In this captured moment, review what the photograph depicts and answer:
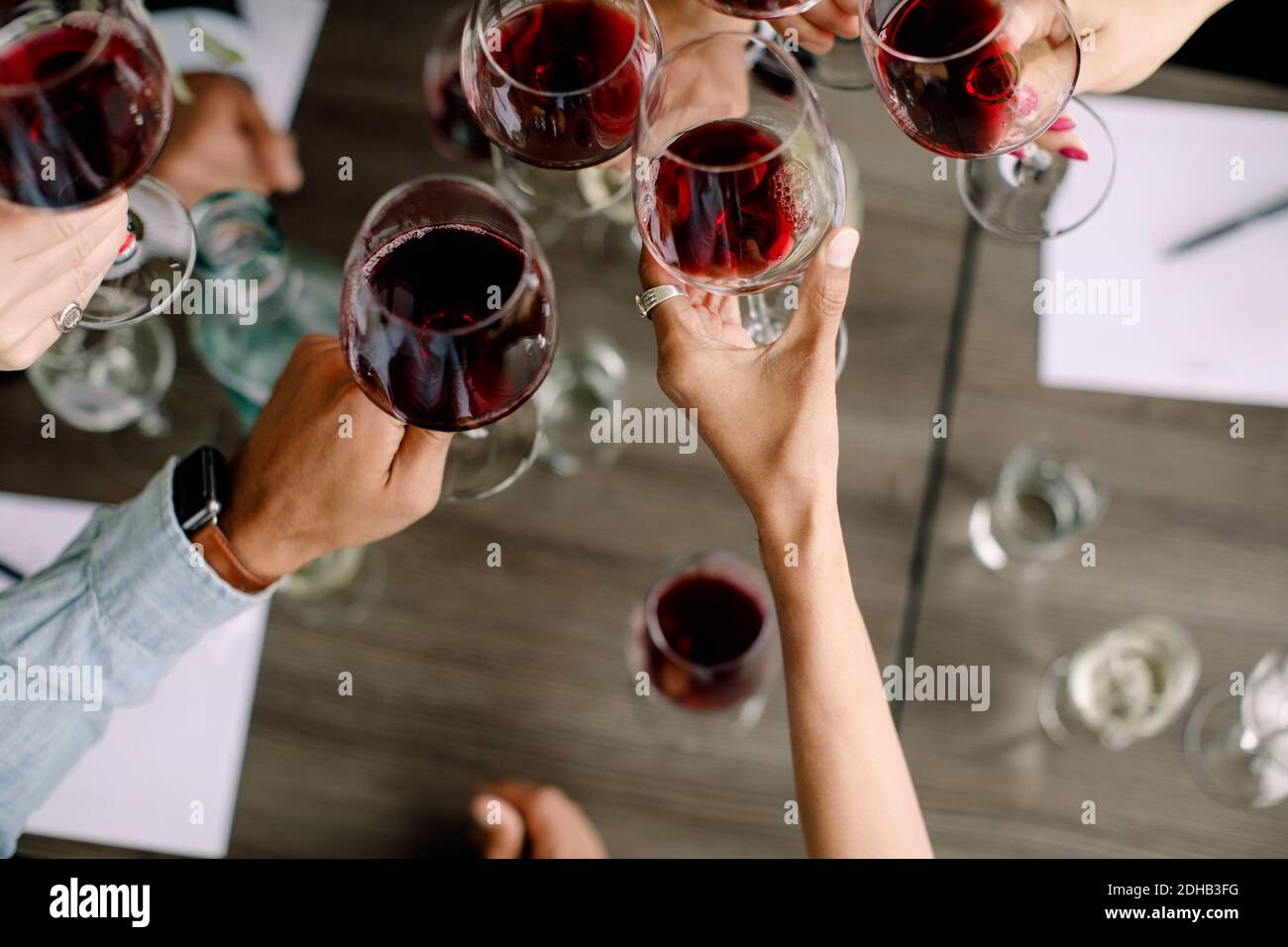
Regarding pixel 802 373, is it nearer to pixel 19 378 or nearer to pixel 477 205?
pixel 477 205

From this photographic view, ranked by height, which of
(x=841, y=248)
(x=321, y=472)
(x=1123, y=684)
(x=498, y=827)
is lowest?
(x=498, y=827)

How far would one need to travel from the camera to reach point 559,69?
0.87 metres

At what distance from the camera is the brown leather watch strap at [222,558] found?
0.90m

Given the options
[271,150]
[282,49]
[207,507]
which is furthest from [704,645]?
[282,49]

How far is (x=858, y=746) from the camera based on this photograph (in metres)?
0.83

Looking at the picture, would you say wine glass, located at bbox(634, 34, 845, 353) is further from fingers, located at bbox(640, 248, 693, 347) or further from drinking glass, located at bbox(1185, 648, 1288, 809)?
drinking glass, located at bbox(1185, 648, 1288, 809)

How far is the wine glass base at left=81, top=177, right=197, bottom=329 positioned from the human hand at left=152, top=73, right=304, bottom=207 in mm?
100

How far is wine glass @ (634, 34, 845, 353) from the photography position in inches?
29.3

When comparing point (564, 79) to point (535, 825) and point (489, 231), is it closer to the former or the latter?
point (489, 231)

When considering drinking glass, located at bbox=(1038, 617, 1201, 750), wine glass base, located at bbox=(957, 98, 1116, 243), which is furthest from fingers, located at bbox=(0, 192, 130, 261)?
drinking glass, located at bbox=(1038, 617, 1201, 750)

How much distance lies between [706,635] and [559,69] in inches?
21.0

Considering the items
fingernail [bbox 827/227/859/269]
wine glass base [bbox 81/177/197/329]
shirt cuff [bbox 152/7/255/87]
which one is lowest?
→ wine glass base [bbox 81/177/197/329]

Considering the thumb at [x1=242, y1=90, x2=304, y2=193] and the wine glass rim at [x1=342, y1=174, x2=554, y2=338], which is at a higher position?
the wine glass rim at [x1=342, y1=174, x2=554, y2=338]
